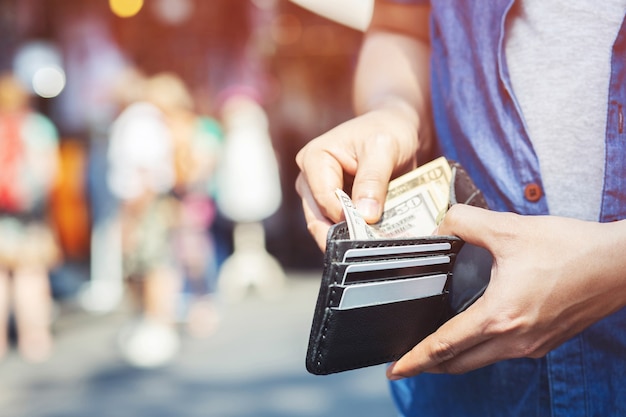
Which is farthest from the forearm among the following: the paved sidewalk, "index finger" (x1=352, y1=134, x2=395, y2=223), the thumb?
the paved sidewalk

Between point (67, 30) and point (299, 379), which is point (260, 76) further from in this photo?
point (299, 379)

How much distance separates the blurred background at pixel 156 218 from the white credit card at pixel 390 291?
865 millimetres

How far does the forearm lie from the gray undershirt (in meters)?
0.21

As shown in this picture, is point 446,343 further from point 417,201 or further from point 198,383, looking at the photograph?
point 198,383

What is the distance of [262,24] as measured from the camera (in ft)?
33.5

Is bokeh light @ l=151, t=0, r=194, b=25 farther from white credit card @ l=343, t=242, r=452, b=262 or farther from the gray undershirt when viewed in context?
white credit card @ l=343, t=242, r=452, b=262

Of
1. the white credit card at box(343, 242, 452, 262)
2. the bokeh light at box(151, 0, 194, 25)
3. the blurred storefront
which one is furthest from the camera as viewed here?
the bokeh light at box(151, 0, 194, 25)

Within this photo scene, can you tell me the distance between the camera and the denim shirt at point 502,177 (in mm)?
997

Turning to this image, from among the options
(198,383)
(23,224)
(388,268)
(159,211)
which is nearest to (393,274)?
(388,268)

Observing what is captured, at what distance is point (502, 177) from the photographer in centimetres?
108

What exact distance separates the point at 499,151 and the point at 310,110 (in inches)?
415

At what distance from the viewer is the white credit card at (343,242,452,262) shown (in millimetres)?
857

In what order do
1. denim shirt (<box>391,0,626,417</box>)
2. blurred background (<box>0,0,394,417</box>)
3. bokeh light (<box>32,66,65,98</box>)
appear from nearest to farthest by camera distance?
denim shirt (<box>391,0,626,417</box>) → blurred background (<box>0,0,394,417</box>) → bokeh light (<box>32,66,65,98</box>)

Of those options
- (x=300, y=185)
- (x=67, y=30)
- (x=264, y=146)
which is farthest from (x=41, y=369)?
(x=67, y=30)
